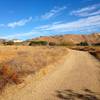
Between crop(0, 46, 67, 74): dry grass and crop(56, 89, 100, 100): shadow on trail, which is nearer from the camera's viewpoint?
crop(56, 89, 100, 100): shadow on trail

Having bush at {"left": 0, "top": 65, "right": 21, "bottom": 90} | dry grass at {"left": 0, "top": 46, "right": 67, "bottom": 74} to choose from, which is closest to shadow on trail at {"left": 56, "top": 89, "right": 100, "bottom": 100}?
bush at {"left": 0, "top": 65, "right": 21, "bottom": 90}

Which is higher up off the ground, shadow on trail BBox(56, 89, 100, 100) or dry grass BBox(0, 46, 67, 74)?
dry grass BBox(0, 46, 67, 74)

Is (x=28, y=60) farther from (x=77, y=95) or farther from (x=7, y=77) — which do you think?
(x=77, y=95)

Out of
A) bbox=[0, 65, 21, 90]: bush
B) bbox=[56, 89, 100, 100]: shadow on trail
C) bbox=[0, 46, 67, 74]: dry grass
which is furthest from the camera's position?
bbox=[0, 46, 67, 74]: dry grass

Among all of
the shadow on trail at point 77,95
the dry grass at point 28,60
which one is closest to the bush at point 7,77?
the dry grass at point 28,60

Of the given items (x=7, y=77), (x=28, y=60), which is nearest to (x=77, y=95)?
(x=7, y=77)

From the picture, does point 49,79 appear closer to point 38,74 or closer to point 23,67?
point 38,74

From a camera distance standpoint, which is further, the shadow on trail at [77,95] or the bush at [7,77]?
the bush at [7,77]

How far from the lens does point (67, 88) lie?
12492mm

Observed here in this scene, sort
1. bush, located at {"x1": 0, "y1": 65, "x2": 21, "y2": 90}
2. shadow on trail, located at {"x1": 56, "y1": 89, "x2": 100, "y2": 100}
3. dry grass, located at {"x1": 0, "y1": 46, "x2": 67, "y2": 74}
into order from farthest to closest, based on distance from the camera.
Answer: dry grass, located at {"x1": 0, "y1": 46, "x2": 67, "y2": 74} → bush, located at {"x1": 0, "y1": 65, "x2": 21, "y2": 90} → shadow on trail, located at {"x1": 56, "y1": 89, "x2": 100, "y2": 100}

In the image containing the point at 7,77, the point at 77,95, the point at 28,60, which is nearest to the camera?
the point at 77,95

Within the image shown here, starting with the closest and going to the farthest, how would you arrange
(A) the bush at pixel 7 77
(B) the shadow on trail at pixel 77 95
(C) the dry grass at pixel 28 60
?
(B) the shadow on trail at pixel 77 95, (A) the bush at pixel 7 77, (C) the dry grass at pixel 28 60

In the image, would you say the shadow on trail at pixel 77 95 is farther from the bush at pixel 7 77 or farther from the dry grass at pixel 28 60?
the dry grass at pixel 28 60

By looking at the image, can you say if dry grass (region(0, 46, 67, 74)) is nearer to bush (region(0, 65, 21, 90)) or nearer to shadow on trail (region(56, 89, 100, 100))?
bush (region(0, 65, 21, 90))
